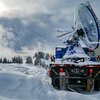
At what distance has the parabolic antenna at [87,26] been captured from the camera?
17.0 m

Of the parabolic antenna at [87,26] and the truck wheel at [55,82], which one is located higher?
the parabolic antenna at [87,26]

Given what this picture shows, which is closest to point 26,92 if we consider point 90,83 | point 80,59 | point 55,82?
point 55,82

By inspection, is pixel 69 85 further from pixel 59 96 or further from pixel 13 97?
pixel 13 97

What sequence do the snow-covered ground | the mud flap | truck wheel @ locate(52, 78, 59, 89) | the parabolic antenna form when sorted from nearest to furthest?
the snow-covered ground
the mud flap
truck wheel @ locate(52, 78, 59, 89)
the parabolic antenna

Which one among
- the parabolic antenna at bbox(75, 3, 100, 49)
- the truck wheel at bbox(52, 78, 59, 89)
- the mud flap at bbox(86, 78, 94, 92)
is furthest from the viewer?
the parabolic antenna at bbox(75, 3, 100, 49)

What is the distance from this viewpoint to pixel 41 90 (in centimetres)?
1255

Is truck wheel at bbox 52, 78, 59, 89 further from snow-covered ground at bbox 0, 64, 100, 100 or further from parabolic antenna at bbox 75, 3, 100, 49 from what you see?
parabolic antenna at bbox 75, 3, 100, 49

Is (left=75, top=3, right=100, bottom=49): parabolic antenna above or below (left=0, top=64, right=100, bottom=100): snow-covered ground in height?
above

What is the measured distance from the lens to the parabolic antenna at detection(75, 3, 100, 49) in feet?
55.6

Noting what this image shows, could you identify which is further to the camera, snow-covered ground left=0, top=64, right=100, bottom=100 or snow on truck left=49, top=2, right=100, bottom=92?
snow on truck left=49, top=2, right=100, bottom=92

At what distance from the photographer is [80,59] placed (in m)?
17.2

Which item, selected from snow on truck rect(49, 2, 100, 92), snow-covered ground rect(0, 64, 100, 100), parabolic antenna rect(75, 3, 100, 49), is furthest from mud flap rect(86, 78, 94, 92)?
snow-covered ground rect(0, 64, 100, 100)

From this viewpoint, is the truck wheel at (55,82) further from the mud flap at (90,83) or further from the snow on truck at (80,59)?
the mud flap at (90,83)

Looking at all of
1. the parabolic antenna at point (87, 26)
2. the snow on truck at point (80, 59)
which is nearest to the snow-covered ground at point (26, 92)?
the snow on truck at point (80, 59)
